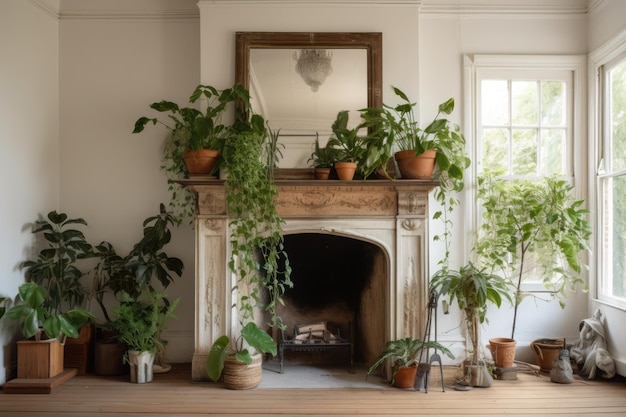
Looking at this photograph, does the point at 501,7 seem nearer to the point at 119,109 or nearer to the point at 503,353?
the point at 503,353

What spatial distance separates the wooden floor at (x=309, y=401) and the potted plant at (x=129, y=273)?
0.23 meters

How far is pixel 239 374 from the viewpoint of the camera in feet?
11.5

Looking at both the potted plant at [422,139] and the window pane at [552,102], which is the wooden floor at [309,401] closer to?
the potted plant at [422,139]

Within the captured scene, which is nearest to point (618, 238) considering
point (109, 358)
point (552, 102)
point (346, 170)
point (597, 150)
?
point (597, 150)

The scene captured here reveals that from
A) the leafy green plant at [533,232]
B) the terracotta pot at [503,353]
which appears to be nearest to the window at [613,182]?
the leafy green plant at [533,232]

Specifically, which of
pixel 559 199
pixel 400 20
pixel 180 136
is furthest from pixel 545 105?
pixel 180 136

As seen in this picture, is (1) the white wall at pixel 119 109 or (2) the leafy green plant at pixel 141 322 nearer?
(2) the leafy green plant at pixel 141 322

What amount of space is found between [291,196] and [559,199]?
6.92 ft

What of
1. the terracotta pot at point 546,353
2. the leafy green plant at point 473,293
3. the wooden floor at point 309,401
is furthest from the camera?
the terracotta pot at point 546,353

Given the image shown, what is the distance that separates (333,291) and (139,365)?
5.35 feet

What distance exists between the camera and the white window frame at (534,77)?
416 cm

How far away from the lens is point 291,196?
149 inches

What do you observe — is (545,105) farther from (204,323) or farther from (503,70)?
(204,323)

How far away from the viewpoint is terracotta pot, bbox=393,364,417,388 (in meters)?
3.52
